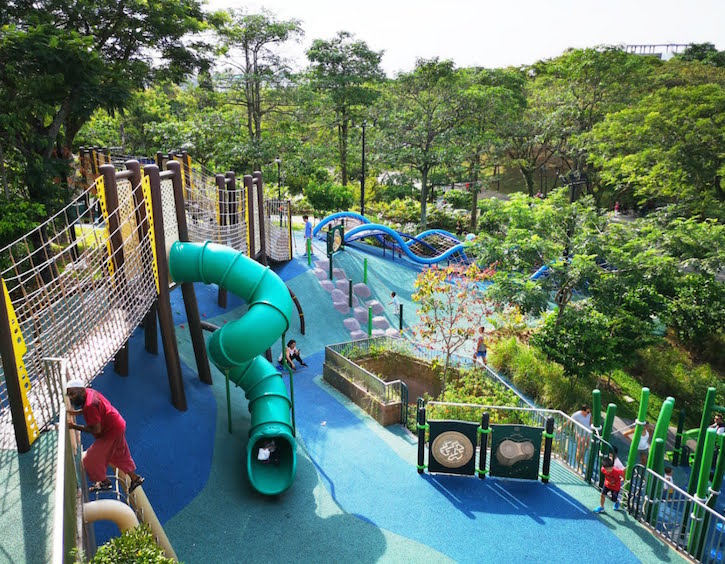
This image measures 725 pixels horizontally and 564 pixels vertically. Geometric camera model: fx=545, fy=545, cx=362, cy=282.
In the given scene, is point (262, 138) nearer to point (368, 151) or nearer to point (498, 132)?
point (368, 151)

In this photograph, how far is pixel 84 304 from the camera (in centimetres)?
778

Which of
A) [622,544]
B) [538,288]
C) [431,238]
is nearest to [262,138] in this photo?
[431,238]

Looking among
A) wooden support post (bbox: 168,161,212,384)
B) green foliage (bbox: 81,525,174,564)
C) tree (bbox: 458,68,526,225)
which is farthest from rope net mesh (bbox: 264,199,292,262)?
green foliage (bbox: 81,525,174,564)

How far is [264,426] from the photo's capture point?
942 centimetres

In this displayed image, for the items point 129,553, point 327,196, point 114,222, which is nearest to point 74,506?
point 129,553

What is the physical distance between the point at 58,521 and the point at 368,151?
87.9ft

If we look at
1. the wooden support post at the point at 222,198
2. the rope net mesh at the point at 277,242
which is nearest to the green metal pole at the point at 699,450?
the wooden support post at the point at 222,198

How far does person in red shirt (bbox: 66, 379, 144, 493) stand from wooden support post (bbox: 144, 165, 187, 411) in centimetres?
388

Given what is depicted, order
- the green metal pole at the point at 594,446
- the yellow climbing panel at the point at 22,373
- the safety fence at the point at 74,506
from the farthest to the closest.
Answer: the green metal pole at the point at 594,446
the yellow climbing panel at the point at 22,373
the safety fence at the point at 74,506

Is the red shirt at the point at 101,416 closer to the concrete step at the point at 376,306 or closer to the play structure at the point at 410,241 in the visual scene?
the concrete step at the point at 376,306

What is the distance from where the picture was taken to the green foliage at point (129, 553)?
362 centimetres

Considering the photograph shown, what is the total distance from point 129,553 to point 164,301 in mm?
6551

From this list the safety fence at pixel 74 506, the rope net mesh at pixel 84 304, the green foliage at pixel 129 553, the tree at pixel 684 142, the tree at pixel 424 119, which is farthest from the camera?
the tree at pixel 424 119

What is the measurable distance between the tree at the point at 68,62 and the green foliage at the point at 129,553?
1281cm
